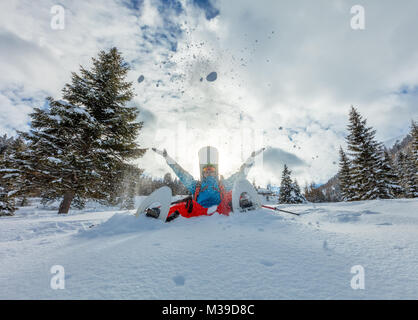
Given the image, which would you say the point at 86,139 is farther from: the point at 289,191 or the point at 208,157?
the point at 289,191

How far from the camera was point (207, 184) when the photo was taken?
19.7 feet

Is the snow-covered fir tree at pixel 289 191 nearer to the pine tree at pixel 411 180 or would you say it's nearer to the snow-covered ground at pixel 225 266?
the pine tree at pixel 411 180

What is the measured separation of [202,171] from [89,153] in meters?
6.94

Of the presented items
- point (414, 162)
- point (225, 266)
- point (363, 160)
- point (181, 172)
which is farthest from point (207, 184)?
point (414, 162)

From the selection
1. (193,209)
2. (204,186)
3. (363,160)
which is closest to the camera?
(193,209)

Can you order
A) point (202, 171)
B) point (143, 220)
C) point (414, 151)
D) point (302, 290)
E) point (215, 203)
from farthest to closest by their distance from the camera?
point (414, 151) → point (202, 171) → point (215, 203) → point (143, 220) → point (302, 290)

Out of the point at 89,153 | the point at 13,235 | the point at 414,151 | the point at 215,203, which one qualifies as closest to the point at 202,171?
the point at 215,203

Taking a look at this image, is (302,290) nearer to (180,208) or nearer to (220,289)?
(220,289)

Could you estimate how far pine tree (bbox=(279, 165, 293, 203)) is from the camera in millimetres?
25805

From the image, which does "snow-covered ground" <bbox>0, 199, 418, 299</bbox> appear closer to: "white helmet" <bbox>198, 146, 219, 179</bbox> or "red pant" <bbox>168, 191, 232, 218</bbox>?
"red pant" <bbox>168, 191, 232, 218</bbox>

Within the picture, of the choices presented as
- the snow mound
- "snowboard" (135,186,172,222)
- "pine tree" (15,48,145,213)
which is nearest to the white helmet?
"snowboard" (135,186,172,222)

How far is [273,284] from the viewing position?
4.11ft

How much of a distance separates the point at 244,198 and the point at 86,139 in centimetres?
947

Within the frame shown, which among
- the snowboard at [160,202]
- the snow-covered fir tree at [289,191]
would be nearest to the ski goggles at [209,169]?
the snowboard at [160,202]
